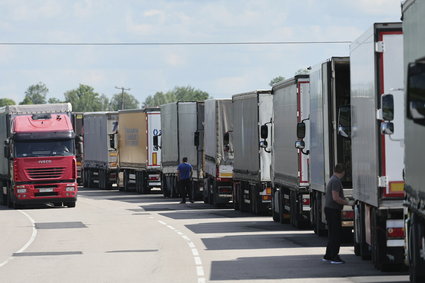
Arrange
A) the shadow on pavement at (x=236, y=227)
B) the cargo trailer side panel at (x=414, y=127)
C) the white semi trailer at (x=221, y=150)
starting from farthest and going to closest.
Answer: the white semi trailer at (x=221, y=150) < the shadow on pavement at (x=236, y=227) < the cargo trailer side panel at (x=414, y=127)

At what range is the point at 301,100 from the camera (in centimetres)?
2761

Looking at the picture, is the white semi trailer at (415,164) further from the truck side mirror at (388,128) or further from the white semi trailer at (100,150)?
the white semi trailer at (100,150)

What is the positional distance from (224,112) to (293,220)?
11089 mm

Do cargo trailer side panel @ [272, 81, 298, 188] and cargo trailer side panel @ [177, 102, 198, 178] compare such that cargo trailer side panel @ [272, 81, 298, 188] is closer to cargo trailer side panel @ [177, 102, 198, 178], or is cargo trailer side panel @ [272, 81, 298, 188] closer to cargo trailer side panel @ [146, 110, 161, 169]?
cargo trailer side panel @ [177, 102, 198, 178]

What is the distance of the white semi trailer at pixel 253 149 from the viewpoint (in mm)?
34438

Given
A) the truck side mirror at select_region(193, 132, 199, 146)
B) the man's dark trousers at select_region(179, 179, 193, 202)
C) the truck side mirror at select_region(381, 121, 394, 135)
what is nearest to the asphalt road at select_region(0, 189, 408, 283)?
the truck side mirror at select_region(381, 121, 394, 135)

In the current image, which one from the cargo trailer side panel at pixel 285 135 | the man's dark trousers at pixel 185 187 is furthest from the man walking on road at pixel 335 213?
the man's dark trousers at pixel 185 187

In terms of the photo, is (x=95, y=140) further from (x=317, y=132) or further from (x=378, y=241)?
(x=378, y=241)

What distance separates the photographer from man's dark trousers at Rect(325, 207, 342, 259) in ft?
65.9

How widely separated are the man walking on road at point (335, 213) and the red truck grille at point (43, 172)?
2377 cm

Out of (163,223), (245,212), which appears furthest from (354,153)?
(245,212)

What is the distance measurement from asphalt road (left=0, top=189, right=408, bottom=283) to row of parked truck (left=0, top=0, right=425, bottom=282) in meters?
0.84

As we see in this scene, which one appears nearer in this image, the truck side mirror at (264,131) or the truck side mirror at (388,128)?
the truck side mirror at (388,128)

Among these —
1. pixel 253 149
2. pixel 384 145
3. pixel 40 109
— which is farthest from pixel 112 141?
pixel 384 145
